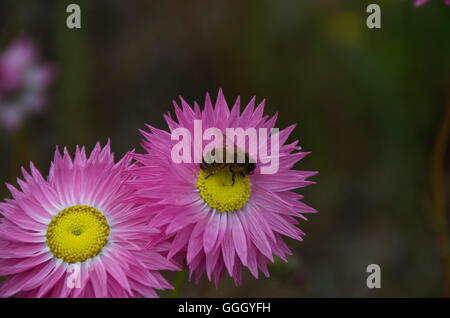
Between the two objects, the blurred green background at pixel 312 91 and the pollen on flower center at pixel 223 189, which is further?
the blurred green background at pixel 312 91

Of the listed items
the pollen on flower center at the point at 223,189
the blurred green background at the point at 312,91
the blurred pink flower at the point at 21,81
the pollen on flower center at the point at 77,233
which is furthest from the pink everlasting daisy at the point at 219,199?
the blurred pink flower at the point at 21,81

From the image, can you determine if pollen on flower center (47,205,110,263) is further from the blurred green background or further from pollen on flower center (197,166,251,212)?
the blurred green background

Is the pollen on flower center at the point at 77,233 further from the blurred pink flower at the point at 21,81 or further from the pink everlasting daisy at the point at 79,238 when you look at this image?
the blurred pink flower at the point at 21,81

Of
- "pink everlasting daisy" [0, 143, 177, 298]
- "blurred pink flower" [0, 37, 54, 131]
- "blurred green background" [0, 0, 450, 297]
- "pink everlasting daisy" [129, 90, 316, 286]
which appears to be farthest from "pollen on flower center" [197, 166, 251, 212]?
"blurred pink flower" [0, 37, 54, 131]

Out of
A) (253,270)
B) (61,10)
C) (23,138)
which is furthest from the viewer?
(61,10)

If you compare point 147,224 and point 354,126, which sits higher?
point 354,126
